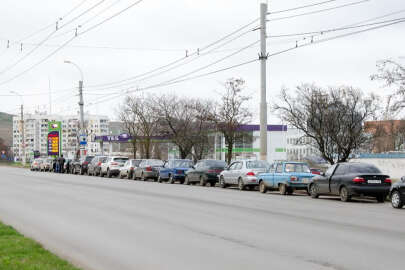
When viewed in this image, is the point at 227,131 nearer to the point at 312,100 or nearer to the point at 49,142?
the point at 312,100

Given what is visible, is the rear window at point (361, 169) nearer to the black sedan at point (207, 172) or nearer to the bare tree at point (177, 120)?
the black sedan at point (207, 172)

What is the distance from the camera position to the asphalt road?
8500 millimetres

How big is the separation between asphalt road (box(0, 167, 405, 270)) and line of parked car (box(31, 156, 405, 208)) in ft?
8.72

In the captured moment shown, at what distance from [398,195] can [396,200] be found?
0.20m

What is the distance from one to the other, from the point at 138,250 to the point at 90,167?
1708 inches

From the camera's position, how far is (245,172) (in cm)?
2825

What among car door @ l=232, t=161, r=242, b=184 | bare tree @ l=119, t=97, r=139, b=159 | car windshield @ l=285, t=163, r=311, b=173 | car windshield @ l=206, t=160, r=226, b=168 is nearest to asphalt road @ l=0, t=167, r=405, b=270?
car windshield @ l=285, t=163, r=311, b=173

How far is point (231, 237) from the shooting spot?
10930mm

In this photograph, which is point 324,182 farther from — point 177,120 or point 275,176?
point 177,120

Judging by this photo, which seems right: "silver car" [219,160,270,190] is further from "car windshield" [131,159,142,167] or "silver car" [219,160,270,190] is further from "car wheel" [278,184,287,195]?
"car windshield" [131,159,142,167]

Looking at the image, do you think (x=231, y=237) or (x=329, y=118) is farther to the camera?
(x=329, y=118)

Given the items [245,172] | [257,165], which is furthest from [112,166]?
[257,165]

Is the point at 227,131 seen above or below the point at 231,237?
above

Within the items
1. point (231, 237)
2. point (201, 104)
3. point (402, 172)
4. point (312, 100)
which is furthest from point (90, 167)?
point (231, 237)
